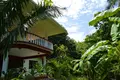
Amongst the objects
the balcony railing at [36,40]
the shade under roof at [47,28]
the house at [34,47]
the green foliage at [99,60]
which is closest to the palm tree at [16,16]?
the green foliage at [99,60]

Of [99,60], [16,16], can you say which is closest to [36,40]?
[16,16]

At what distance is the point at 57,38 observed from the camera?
4478cm

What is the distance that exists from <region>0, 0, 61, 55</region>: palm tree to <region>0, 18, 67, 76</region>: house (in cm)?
625

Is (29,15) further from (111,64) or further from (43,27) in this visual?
(43,27)

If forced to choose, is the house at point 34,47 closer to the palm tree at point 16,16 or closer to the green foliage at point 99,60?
the green foliage at point 99,60

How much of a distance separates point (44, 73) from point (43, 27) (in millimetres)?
6358

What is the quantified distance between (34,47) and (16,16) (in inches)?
322

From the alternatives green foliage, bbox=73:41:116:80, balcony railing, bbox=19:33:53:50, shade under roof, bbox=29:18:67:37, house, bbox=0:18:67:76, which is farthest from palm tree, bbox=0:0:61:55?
shade under roof, bbox=29:18:67:37

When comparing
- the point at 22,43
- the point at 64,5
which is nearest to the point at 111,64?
the point at 64,5

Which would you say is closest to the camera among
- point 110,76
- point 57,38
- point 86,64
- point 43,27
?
point 86,64

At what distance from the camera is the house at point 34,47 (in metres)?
16.4

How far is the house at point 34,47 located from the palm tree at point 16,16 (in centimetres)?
625

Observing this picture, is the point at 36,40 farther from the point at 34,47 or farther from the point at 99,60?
the point at 99,60

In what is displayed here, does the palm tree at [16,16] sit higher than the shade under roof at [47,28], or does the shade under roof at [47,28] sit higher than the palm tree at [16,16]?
the shade under roof at [47,28]
